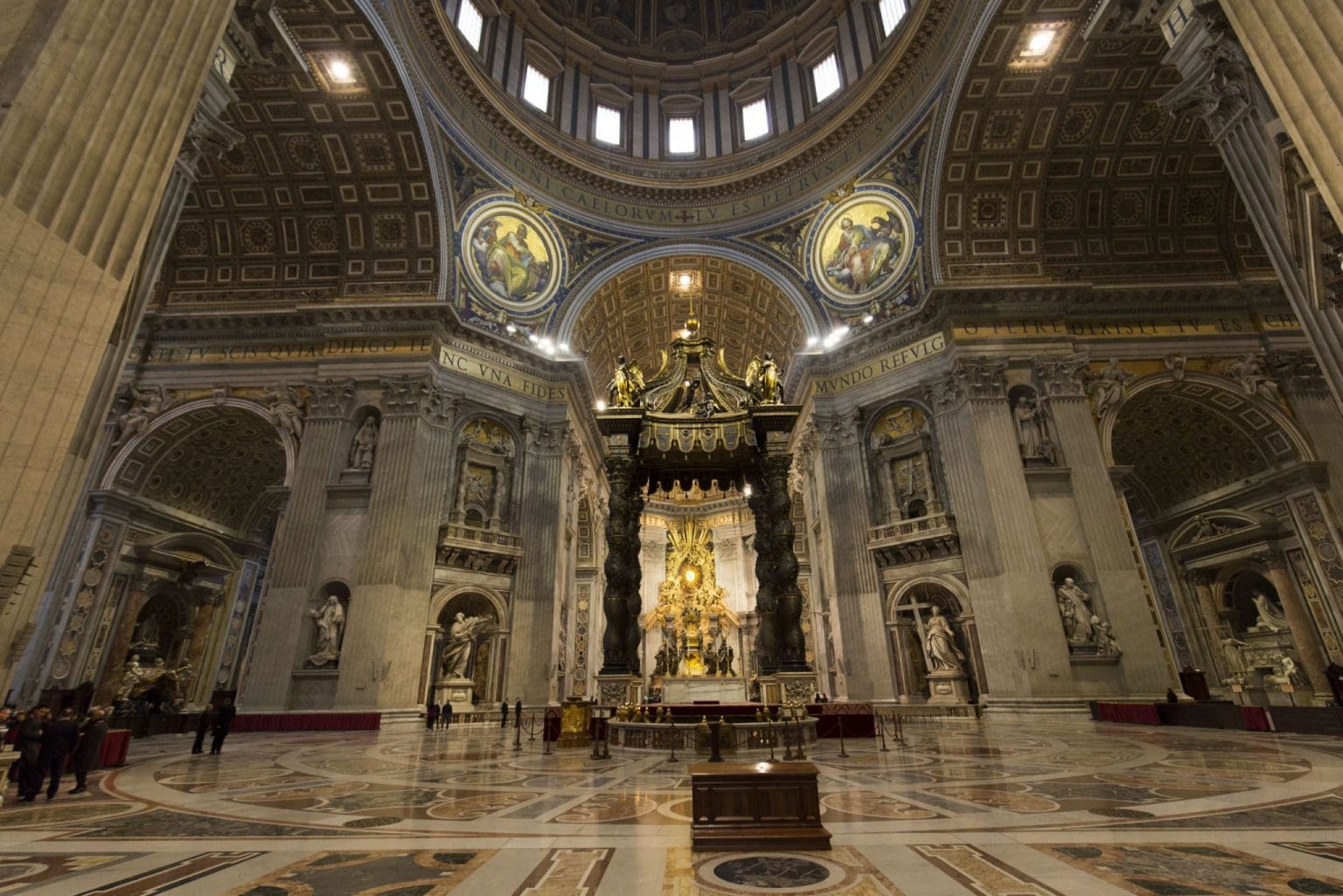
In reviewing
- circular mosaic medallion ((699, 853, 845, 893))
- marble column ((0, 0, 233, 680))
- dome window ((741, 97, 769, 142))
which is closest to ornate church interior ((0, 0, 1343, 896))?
marble column ((0, 0, 233, 680))

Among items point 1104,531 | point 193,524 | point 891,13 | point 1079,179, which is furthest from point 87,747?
point 891,13

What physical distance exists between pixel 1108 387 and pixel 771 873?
1734cm

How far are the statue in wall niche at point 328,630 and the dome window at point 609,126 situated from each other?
18490 millimetres

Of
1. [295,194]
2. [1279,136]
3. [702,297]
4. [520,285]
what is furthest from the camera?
[702,297]

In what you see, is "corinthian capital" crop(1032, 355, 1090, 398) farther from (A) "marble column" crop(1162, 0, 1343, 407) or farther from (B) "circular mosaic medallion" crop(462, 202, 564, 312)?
(B) "circular mosaic medallion" crop(462, 202, 564, 312)

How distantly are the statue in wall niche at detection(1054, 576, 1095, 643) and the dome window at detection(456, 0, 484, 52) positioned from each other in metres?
22.4

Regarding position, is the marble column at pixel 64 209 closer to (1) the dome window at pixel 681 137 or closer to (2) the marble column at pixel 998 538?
(2) the marble column at pixel 998 538

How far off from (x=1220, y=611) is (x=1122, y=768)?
16165 mm

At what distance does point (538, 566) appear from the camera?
1705 centimetres

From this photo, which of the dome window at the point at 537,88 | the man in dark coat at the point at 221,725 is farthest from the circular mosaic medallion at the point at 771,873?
the dome window at the point at 537,88

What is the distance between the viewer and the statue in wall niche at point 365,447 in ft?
51.8

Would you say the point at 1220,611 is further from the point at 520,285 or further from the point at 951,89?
the point at 520,285

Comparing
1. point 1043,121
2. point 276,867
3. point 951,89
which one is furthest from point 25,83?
point 1043,121

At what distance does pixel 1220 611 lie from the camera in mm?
17281
